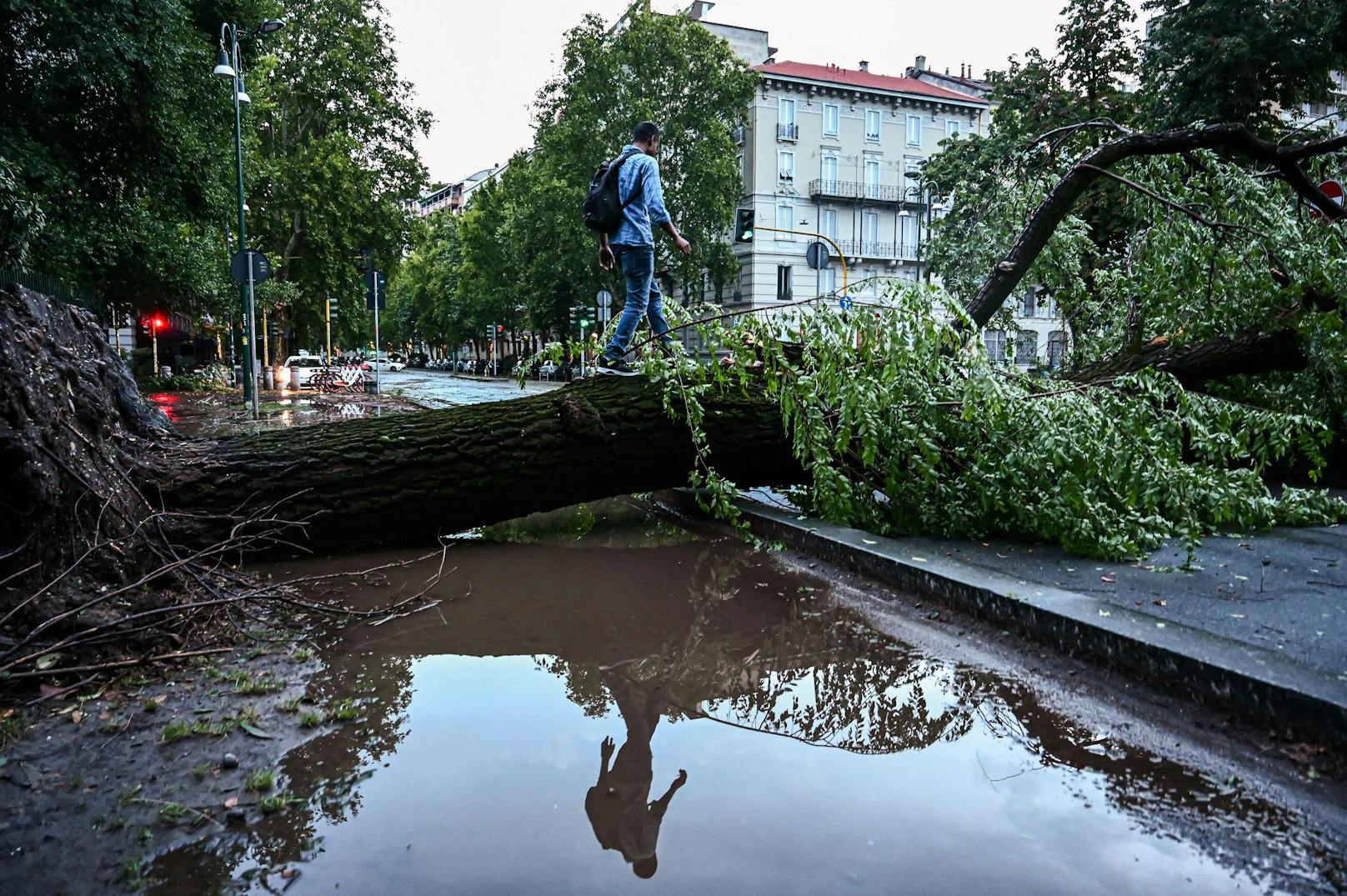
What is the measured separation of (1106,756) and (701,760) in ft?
4.19

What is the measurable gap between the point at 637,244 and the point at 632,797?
4791 millimetres

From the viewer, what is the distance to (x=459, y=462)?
19.5 ft

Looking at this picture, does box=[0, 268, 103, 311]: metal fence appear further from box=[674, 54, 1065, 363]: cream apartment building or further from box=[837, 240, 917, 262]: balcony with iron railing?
box=[837, 240, 917, 262]: balcony with iron railing

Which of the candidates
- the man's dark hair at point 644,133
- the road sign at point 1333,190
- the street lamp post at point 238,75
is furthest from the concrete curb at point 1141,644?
the street lamp post at point 238,75

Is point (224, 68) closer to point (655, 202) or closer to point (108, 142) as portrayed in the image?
point (108, 142)

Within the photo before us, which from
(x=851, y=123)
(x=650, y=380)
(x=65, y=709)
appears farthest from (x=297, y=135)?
(x=65, y=709)

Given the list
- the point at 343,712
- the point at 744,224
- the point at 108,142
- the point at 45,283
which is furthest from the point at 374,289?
the point at 343,712

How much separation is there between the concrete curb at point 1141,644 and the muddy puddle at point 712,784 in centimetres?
43

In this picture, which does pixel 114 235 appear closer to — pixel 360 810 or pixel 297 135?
pixel 360 810

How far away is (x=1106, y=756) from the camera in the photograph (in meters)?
2.93

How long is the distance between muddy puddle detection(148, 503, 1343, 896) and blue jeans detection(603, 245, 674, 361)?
271cm

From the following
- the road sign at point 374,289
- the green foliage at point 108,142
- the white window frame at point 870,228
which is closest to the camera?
the green foliage at point 108,142

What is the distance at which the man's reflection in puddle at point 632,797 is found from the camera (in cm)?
244

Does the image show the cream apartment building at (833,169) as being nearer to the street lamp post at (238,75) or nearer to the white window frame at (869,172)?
the white window frame at (869,172)
